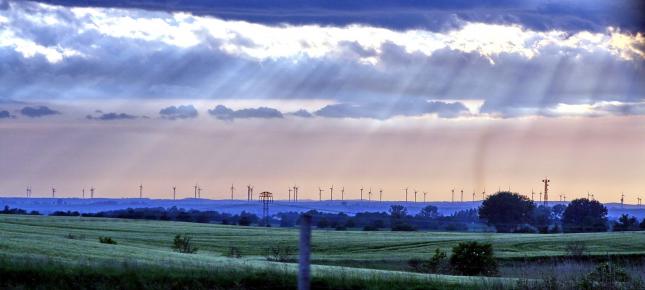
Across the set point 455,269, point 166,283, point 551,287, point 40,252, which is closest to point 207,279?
point 166,283

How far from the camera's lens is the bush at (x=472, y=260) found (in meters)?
45.6

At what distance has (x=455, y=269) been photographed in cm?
4631

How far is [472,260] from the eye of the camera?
46.2 meters

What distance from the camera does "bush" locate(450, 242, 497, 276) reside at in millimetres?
45594

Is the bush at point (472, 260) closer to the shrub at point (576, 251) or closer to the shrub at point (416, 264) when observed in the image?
the shrub at point (416, 264)

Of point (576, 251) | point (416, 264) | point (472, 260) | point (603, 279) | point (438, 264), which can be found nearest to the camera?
point (603, 279)

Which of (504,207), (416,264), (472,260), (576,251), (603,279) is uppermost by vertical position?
(504,207)

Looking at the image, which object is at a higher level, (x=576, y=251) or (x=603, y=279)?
(x=603, y=279)

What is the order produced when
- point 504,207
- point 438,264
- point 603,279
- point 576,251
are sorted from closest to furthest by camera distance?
point 603,279 < point 438,264 < point 576,251 < point 504,207

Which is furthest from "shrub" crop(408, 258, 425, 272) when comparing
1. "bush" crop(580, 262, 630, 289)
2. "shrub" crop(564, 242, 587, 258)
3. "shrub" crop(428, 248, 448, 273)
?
"bush" crop(580, 262, 630, 289)

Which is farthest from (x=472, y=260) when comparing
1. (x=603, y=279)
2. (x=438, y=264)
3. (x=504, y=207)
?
(x=504, y=207)

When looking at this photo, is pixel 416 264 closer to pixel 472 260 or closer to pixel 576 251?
pixel 472 260

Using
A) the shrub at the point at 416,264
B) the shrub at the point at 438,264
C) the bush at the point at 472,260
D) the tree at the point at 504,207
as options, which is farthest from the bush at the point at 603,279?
the tree at the point at 504,207

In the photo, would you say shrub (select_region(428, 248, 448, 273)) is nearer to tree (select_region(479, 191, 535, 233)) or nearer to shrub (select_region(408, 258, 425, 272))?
shrub (select_region(408, 258, 425, 272))
